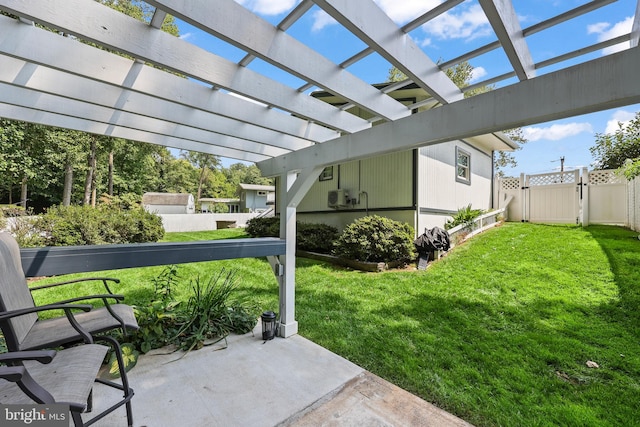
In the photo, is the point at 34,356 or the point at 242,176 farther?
the point at 242,176

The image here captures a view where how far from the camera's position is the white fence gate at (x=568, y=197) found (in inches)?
336

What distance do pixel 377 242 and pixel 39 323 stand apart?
17.4 ft

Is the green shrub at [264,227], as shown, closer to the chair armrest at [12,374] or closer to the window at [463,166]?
the window at [463,166]

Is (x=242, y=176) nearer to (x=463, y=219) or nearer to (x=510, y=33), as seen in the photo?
(x=463, y=219)

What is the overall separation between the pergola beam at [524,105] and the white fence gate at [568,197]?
8874mm

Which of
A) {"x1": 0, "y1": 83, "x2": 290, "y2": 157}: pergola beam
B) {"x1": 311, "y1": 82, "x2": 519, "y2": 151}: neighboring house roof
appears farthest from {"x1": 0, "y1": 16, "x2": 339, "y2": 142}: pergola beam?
{"x1": 311, "y1": 82, "x2": 519, "y2": 151}: neighboring house roof

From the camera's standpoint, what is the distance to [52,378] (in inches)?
55.3

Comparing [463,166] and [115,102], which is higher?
[463,166]

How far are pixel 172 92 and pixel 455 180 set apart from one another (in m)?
8.43

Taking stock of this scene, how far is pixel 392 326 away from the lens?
3.52 meters

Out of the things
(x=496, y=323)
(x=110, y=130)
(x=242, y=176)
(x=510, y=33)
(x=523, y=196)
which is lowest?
(x=496, y=323)

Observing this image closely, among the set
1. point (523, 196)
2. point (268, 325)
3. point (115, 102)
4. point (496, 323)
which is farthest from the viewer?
point (523, 196)

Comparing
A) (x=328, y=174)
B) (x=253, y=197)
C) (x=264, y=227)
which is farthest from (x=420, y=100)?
(x=253, y=197)

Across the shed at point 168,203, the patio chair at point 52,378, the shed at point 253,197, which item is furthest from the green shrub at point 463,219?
the shed at point 168,203
